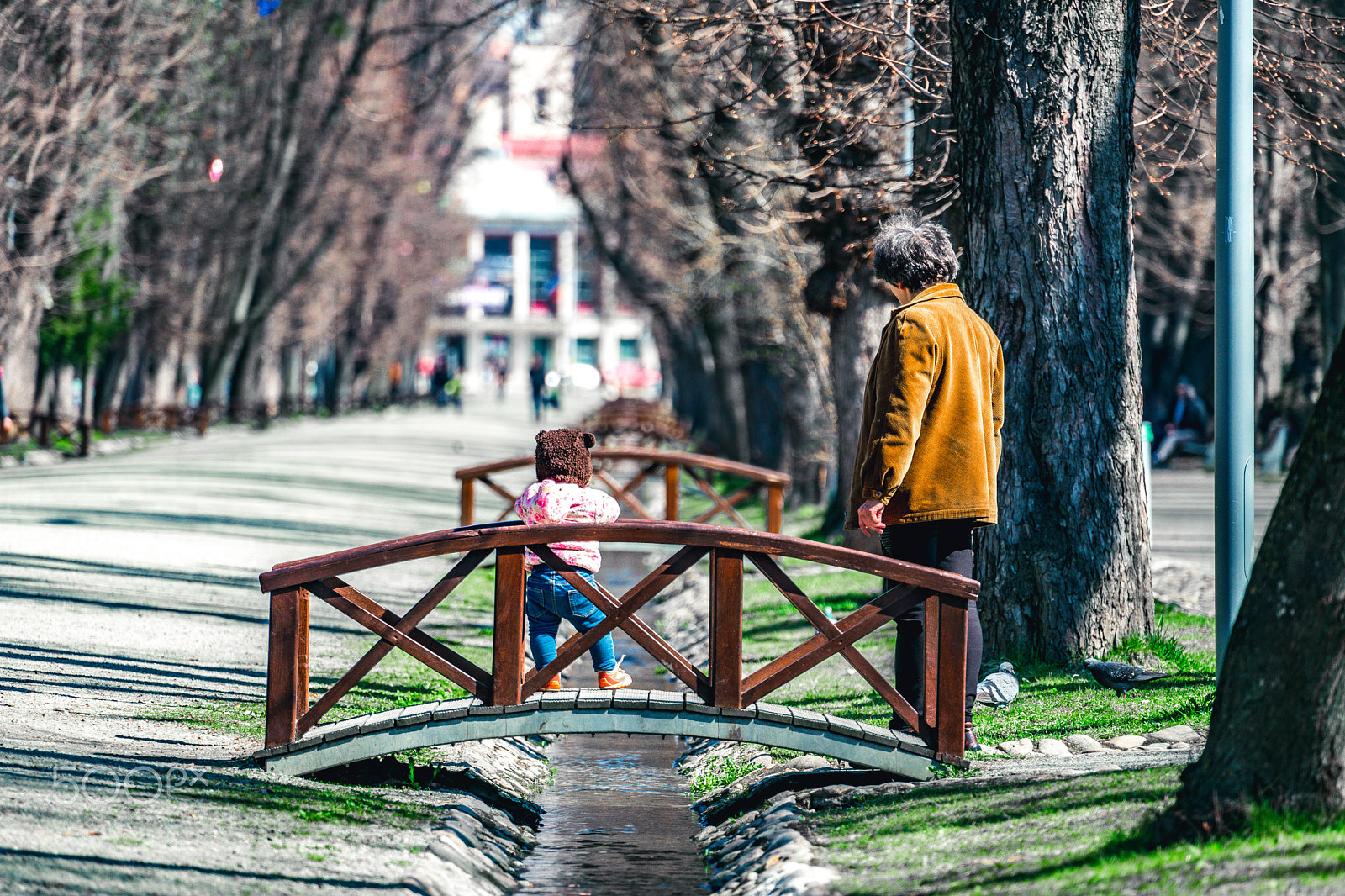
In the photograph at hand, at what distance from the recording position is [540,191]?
10600cm

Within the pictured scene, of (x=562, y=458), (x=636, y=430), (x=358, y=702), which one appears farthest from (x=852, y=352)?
(x=636, y=430)

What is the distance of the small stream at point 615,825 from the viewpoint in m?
5.74

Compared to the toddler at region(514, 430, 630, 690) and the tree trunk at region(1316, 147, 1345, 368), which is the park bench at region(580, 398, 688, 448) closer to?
the tree trunk at region(1316, 147, 1345, 368)

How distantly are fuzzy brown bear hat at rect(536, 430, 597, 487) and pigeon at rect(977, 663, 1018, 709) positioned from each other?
210 cm

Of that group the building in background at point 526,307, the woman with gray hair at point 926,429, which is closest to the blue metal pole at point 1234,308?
the woman with gray hair at point 926,429

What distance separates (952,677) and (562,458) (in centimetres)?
204

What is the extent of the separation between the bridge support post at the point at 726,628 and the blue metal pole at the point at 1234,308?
6.38 ft

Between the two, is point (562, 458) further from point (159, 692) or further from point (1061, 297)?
point (1061, 297)

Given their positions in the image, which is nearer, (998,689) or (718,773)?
(998,689)

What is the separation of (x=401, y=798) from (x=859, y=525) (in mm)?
2144

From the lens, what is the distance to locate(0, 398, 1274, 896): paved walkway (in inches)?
189

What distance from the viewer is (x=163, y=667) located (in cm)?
822

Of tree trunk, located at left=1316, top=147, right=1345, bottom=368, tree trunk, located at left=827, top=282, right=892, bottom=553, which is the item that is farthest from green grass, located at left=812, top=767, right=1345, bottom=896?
tree trunk, located at left=1316, top=147, right=1345, bottom=368

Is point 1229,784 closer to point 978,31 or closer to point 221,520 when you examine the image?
point 978,31
